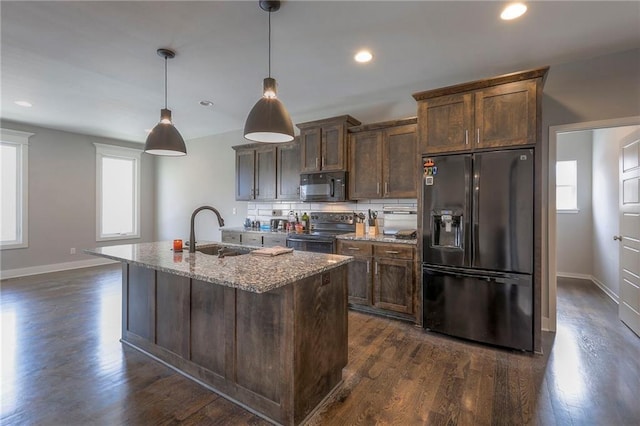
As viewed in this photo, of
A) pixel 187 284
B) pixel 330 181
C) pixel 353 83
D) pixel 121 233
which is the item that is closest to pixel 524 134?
pixel 353 83

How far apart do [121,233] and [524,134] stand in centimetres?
762

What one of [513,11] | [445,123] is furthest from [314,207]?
[513,11]

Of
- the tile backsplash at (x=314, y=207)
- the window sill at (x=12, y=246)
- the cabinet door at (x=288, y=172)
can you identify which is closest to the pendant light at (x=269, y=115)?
the tile backsplash at (x=314, y=207)

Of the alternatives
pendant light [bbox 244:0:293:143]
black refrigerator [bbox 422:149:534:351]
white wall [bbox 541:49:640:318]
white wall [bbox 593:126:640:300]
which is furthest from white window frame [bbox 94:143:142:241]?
white wall [bbox 593:126:640:300]

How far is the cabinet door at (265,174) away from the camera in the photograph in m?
4.88

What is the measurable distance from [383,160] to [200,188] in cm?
417

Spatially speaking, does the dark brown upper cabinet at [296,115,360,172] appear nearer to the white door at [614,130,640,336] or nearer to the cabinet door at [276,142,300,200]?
the cabinet door at [276,142,300,200]

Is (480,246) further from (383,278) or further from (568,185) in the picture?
(568,185)

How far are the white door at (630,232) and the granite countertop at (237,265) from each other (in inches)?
121

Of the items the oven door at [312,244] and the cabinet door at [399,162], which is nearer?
the cabinet door at [399,162]

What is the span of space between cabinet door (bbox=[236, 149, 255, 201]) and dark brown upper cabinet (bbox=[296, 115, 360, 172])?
1108 mm

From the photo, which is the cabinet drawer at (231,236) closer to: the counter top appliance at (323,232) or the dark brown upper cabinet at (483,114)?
the counter top appliance at (323,232)

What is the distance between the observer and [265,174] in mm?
4965

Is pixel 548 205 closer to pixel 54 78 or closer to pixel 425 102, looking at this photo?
pixel 425 102
